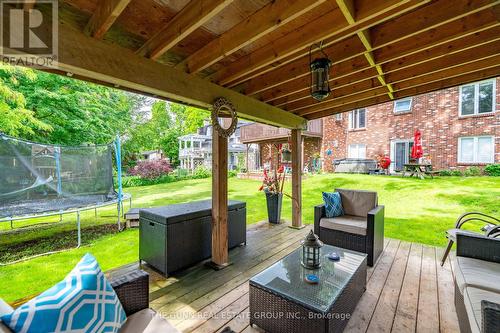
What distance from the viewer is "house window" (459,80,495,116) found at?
30.9 feet

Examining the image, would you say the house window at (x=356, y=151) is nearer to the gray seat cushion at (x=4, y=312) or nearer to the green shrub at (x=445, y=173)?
the green shrub at (x=445, y=173)

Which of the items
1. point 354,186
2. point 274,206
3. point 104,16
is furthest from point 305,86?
point 354,186

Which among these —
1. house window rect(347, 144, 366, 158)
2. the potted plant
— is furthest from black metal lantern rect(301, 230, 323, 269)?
house window rect(347, 144, 366, 158)

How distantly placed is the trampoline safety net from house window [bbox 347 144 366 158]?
1211 cm

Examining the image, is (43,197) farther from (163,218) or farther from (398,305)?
(398,305)

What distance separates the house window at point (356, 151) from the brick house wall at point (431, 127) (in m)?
0.17

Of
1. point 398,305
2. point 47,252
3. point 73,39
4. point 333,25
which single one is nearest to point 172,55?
point 73,39

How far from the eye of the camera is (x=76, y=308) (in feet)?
3.66

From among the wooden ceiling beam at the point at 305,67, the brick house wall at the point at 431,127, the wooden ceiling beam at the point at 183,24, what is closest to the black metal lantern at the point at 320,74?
the wooden ceiling beam at the point at 305,67

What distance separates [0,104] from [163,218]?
448 cm

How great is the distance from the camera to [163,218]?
275 cm

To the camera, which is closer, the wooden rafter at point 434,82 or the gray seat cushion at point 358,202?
the wooden rafter at point 434,82

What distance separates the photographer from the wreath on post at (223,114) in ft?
9.58

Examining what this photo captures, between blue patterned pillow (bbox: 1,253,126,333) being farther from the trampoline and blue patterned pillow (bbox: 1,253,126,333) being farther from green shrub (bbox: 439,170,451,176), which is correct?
green shrub (bbox: 439,170,451,176)
